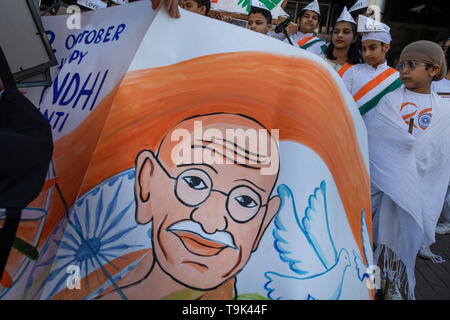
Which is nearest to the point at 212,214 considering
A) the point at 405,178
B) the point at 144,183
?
the point at 144,183

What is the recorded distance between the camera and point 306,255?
61.0 inches

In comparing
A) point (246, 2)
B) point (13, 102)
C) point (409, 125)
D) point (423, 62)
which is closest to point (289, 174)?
point (13, 102)

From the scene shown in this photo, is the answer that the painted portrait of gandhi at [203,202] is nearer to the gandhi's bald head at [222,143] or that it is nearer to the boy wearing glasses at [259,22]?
the gandhi's bald head at [222,143]

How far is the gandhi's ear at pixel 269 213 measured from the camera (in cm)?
154

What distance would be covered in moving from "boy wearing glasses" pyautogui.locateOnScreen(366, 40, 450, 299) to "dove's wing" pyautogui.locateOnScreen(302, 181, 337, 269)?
1049 millimetres

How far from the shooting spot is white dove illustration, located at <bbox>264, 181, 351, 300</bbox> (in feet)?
4.90

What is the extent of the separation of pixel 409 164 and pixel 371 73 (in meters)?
1.12

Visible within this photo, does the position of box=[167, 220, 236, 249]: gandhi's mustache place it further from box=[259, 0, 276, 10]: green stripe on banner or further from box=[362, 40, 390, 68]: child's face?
box=[259, 0, 276, 10]: green stripe on banner

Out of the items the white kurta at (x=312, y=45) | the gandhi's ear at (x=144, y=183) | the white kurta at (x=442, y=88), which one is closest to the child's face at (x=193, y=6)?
the white kurta at (x=312, y=45)

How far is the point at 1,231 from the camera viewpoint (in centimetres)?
118

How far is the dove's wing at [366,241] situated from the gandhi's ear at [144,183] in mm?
1031

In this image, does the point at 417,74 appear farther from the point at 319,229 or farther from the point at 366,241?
the point at 319,229
